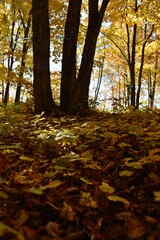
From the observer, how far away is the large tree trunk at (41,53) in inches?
245

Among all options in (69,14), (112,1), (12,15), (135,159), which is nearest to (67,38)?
(69,14)

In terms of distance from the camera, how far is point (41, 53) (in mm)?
6312

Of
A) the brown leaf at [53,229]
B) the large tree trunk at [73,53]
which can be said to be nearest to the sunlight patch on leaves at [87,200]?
the brown leaf at [53,229]

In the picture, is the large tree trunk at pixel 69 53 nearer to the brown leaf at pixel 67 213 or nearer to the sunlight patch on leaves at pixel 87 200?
the sunlight patch on leaves at pixel 87 200

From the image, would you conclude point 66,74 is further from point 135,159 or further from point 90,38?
point 135,159

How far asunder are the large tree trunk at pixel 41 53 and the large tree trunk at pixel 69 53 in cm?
56

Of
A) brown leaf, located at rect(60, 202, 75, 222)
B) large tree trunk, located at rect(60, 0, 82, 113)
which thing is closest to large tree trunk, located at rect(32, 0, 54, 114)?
large tree trunk, located at rect(60, 0, 82, 113)

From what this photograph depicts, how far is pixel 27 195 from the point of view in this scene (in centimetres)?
201

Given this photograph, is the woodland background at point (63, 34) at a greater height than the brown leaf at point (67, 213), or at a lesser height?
greater

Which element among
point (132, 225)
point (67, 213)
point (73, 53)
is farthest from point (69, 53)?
point (132, 225)

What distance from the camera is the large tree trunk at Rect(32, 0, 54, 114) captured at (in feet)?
20.4

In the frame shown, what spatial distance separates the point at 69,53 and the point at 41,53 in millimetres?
745

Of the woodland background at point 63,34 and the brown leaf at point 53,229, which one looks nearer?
the brown leaf at point 53,229

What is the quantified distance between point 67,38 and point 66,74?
0.83 metres
